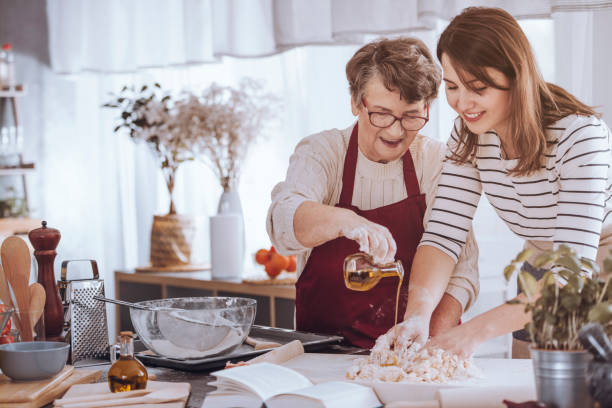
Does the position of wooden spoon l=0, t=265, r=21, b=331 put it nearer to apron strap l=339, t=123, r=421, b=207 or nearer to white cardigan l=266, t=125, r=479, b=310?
white cardigan l=266, t=125, r=479, b=310

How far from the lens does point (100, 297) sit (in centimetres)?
146

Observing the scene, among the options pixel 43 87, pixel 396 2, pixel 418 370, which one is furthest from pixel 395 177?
pixel 43 87

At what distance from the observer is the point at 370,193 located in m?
1.96

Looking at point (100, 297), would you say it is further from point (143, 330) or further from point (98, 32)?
point (98, 32)

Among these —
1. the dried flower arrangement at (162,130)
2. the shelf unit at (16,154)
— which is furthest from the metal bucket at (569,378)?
the shelf unit at (16,154)

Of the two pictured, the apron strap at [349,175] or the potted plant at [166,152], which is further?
the potted plant at [166,152]

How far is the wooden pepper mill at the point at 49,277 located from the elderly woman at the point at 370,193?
0.57 m

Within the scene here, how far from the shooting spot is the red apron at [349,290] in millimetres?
1854

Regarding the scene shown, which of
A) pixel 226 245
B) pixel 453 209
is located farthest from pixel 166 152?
pixel 453 209

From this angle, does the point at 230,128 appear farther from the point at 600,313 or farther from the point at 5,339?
the point at 600,313

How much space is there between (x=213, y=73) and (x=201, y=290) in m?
1.30

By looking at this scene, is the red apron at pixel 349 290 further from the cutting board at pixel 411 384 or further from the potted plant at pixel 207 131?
the potted plant at pixel 207 131

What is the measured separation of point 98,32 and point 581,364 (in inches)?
152

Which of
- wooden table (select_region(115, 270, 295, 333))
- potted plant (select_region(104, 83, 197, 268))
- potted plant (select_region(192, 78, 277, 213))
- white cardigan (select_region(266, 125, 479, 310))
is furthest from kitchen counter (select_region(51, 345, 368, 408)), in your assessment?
potted plant (select_region(104, 83, 197, 268))
